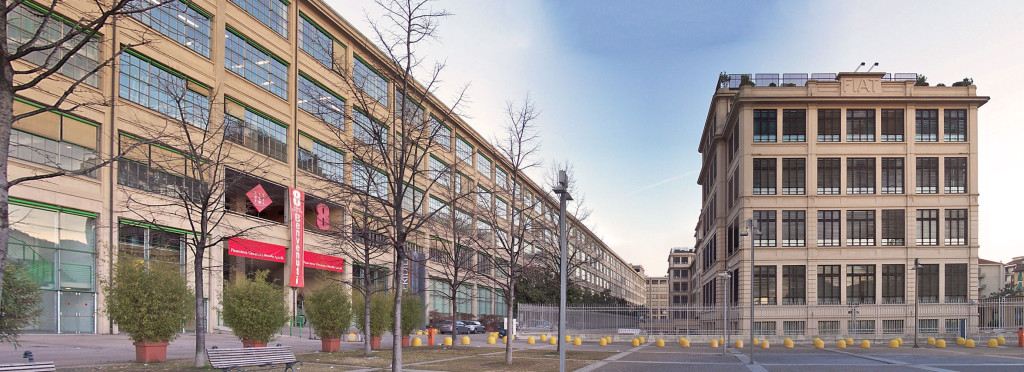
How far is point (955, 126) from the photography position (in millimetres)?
57844

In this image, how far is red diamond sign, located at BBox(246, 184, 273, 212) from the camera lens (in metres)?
44.6

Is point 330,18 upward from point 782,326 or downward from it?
upward

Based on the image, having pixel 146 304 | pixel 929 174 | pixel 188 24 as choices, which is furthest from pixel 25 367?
pixel 929 174

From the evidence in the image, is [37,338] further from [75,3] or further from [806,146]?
[806,146]

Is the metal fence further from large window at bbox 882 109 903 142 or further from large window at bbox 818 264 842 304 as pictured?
large window at bbox 882 109 903 142

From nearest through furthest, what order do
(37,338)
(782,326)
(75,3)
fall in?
(37,338), (75,3), (782,326)

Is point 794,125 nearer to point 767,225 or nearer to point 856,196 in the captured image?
point 856,196

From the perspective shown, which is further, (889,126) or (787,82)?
(787,82)

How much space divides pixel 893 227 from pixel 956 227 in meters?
4.79

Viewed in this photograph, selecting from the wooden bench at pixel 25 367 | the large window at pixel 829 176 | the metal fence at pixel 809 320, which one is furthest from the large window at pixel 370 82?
the large window at pixel 829 176

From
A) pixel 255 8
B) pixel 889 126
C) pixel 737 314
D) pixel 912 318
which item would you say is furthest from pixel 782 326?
pixel 255 8

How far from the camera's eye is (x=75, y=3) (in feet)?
109

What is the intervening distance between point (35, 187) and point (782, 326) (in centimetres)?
4992

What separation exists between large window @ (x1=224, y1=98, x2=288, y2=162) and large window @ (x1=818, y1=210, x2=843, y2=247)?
41001 mm
